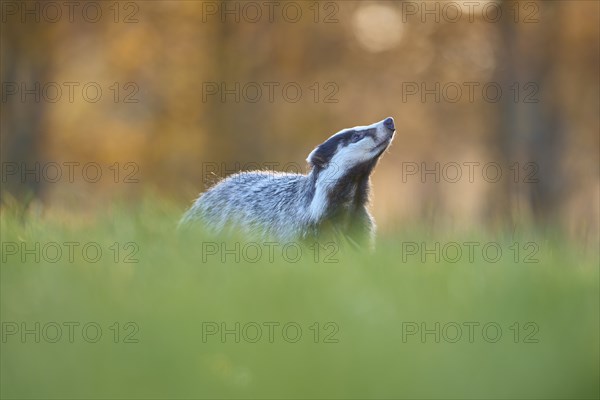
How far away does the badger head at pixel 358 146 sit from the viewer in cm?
710

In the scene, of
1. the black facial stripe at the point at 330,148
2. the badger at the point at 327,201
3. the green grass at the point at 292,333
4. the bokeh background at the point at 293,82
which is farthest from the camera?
the bokeh background at the point at 293,82

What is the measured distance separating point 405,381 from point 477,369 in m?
0.22

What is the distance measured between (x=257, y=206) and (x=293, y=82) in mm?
13798

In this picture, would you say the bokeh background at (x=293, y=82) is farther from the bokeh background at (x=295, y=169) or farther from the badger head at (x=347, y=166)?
the badger head at (x=347, y=166)

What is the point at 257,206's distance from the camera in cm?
778

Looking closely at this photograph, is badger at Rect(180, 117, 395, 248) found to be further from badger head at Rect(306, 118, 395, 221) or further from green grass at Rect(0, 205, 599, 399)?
green grass at Rect(0, 205, 599, 399)

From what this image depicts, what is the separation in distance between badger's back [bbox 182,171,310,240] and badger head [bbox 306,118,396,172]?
15.6 inches

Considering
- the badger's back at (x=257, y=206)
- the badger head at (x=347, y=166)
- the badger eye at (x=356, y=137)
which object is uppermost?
the badger eye at (x=356, y=137)

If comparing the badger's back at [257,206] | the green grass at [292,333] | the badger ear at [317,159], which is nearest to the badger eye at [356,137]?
the badger ear at [317,159]

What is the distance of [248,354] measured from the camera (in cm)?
244

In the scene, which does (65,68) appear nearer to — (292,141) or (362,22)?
(292,141)

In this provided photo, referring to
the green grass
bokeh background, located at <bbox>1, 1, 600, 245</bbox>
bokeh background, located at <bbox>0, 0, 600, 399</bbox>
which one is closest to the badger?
bokeh background, located at <bbox>0, 0, 600, 399</bbox>

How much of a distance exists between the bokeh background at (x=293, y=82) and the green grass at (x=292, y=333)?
53.3 feet

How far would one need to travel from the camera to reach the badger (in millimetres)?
7086
